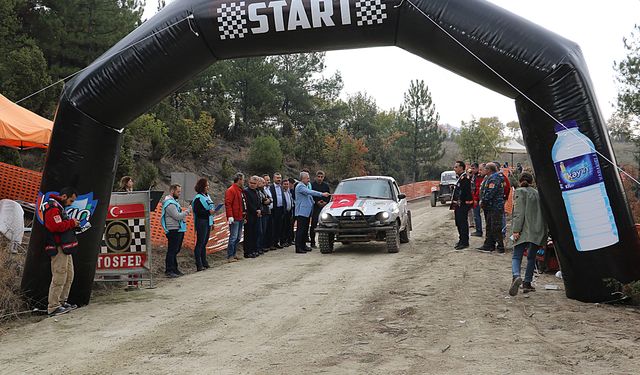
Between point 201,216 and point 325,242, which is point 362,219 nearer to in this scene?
point 325,242

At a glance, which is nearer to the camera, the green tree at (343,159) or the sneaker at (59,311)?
the sneaker at (59,311)

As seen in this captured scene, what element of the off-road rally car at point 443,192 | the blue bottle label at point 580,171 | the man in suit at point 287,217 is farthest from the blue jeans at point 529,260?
the off-road rally car at point 443,192

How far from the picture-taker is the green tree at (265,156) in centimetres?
3238

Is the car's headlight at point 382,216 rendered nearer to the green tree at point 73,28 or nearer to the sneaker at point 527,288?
the sneaker at point 527,288

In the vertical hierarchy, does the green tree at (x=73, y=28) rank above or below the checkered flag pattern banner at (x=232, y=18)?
above

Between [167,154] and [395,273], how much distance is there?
825 inches

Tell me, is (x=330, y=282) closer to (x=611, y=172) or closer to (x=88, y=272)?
(x=88, y=272)

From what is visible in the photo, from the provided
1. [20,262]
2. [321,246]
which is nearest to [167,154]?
[321,246]

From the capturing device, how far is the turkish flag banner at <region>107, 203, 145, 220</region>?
928 centimetres

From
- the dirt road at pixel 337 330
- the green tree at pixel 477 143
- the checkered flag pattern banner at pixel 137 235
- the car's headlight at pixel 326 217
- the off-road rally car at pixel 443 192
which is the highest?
the green tree at pixel 477 143

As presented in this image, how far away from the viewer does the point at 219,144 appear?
120 ft

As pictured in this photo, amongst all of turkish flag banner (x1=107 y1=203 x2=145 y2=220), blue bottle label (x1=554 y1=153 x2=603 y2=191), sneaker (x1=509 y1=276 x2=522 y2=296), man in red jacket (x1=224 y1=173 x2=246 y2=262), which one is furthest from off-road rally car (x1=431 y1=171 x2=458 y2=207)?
blue bottle label (x1=554 y1=153 x2=603 y2=191)

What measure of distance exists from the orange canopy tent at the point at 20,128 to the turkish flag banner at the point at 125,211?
3.83m

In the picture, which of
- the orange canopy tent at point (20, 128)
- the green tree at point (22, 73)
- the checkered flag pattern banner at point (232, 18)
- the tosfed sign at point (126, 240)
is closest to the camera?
the checkered flag pattern banner at point (232, 18)
